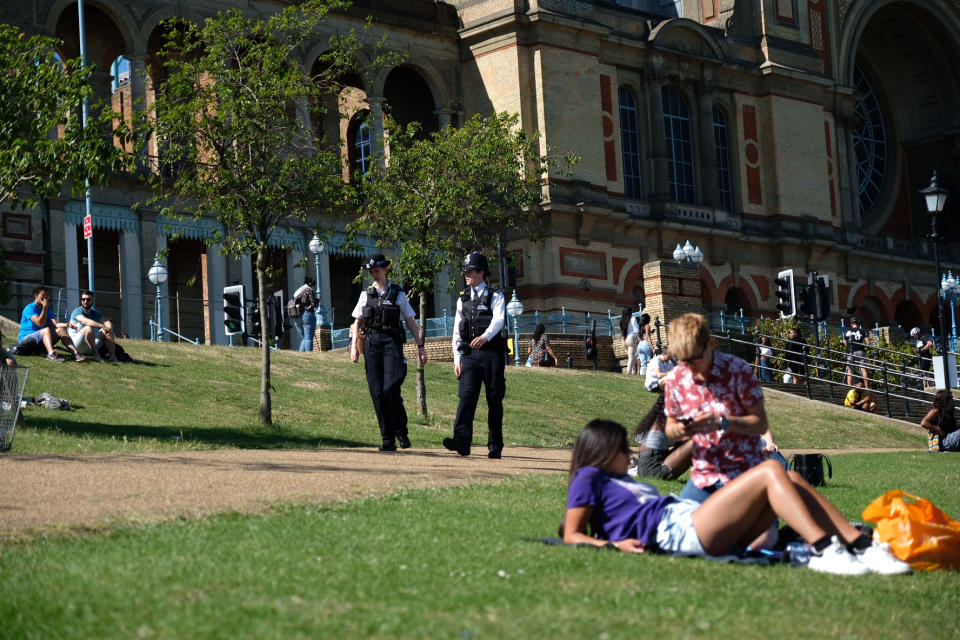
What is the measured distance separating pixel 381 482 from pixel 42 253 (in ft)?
84.1

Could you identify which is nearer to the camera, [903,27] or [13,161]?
[13,161]

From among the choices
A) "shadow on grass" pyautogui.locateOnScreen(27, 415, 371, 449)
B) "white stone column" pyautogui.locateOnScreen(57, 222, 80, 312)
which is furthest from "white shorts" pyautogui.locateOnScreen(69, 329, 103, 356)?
"white stone column" pyautogui.locateOnScreen(57, 222, 80, 312)

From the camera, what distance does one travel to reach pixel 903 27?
59312 mm

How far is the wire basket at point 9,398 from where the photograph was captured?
1228 cm

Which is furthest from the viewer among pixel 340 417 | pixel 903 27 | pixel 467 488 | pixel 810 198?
pixel 903 27

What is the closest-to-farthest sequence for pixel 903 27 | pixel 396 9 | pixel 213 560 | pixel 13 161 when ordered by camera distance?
pixel 213 560 < pixel 13 161 < pixel 396 9 < pixel 903 27

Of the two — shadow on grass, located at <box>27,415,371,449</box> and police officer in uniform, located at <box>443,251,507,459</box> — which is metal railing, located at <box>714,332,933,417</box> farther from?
police officer in uniform, located at <box>443,251,507,459</box>

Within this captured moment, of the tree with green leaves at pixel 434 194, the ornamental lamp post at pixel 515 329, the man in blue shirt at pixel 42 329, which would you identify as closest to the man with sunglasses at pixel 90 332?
the man in blue shirt at pixel 42 329

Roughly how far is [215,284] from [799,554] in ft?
105

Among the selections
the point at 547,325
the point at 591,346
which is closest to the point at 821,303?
the point at 591,346

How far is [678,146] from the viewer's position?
158 ft

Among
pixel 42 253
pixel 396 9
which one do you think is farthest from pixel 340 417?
pixel 396 9

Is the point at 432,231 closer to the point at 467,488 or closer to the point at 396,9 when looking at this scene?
the point at 467,488

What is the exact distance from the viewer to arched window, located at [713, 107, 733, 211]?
49.1 m
